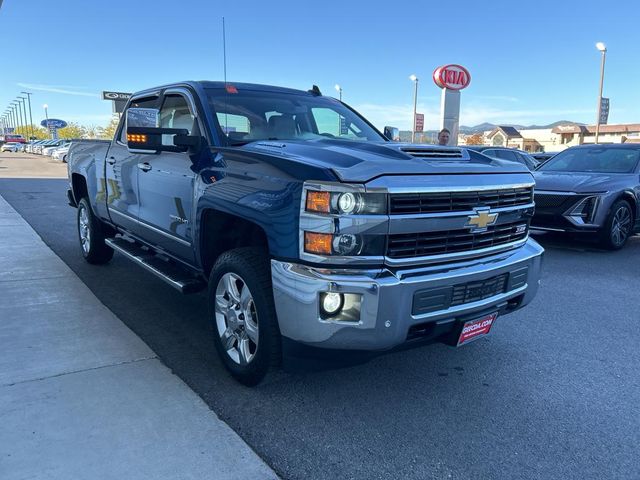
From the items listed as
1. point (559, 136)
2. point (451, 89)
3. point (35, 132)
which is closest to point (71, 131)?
point (35, 132)

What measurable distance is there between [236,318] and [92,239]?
12.2ft

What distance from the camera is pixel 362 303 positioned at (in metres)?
2.53

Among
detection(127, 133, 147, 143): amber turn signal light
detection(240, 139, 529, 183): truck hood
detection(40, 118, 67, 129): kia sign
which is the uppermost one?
detection(40, 118, 67, 129): kia sign

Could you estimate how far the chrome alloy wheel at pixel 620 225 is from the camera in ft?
25.4

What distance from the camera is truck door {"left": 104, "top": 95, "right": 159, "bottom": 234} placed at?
4.81m

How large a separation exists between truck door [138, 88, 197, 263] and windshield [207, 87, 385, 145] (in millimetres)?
292

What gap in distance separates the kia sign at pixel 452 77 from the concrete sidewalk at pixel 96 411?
1540 cm

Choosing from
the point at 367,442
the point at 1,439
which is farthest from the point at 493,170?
the point at 1,439

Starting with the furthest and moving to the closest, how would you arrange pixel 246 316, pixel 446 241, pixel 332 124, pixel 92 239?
pixel 92 239
pixel 332 124
pixel 246 316
pixel 446 241

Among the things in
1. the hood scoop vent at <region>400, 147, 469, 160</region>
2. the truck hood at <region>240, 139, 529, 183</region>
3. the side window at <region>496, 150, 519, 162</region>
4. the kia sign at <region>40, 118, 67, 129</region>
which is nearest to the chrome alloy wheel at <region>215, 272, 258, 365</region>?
the truck hood at <region>240, 139, 529, 183</region>

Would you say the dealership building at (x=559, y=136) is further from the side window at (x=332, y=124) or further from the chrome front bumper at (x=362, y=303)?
the chrome front bumper at (x=362, y=303)

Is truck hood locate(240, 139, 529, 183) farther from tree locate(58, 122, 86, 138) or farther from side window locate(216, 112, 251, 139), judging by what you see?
tree locate(58, 122, 86, 138)

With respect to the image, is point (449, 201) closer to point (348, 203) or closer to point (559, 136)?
point (348, 203)

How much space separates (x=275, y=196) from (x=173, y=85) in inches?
87.0
